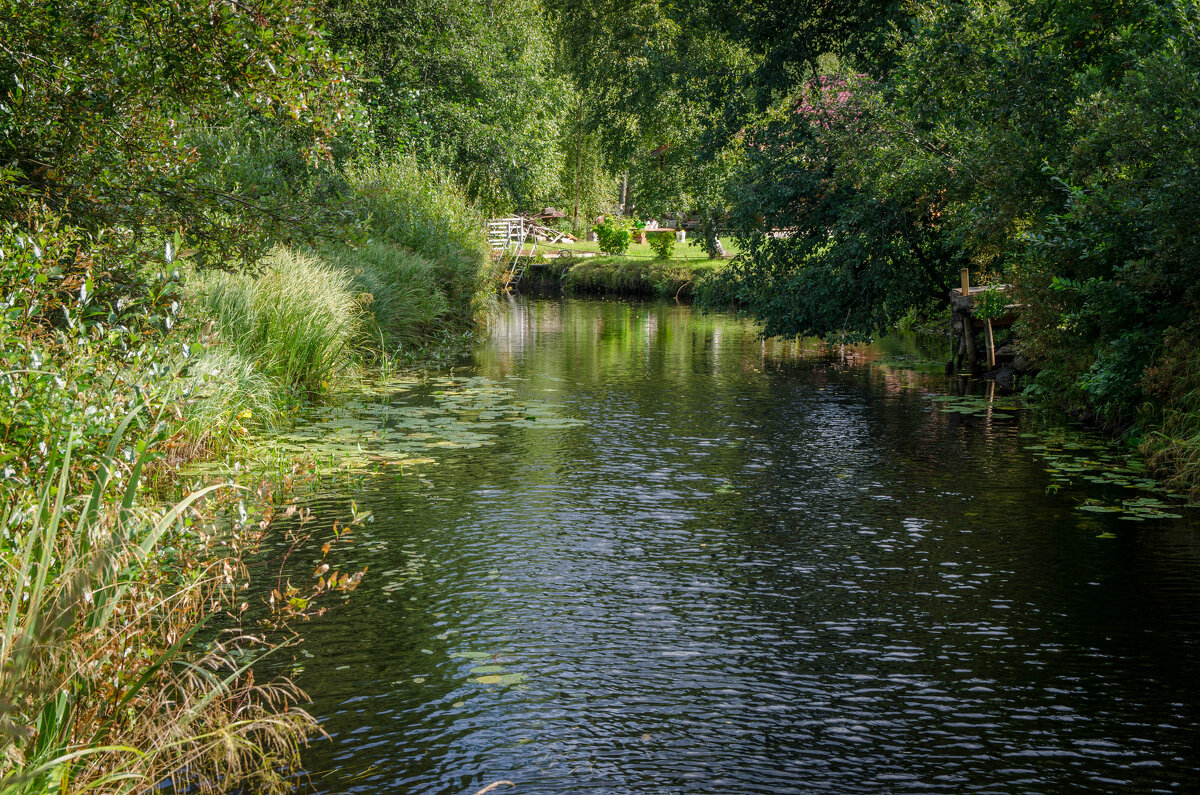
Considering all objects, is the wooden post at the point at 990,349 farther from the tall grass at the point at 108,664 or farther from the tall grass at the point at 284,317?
the tall grass at the point at 108,664

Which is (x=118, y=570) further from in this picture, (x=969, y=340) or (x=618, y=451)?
(x=969, y=340)

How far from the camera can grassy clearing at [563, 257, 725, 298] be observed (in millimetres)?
37938

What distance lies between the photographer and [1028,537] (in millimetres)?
8945

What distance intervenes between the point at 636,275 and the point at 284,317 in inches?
1026

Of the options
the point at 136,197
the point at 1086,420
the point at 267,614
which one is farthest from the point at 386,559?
the point at 1086,420

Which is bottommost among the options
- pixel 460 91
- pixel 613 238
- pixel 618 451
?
pixel 618 451

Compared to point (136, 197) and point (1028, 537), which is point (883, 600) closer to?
point (1028, 537)

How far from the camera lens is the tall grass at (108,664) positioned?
12.1 ft

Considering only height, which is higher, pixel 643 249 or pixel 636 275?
pixel 643 249

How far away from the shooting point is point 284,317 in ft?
48.0

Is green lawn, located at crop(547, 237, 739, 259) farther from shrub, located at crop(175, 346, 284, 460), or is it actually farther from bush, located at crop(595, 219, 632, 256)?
shrub, located at crop(175, 346, 284, 460)

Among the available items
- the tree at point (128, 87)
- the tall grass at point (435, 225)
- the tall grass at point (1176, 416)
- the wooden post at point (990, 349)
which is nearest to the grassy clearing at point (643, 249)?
the tall grass at point (435, 225)

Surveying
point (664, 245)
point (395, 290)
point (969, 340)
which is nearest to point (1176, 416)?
point (969, 340)

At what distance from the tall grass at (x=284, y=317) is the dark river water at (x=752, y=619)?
1.77 metres
